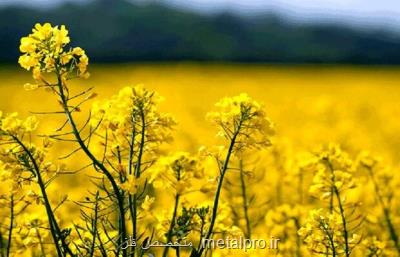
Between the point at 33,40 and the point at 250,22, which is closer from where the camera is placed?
the point at 33,40

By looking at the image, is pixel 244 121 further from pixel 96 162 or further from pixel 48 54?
pixel 48 54

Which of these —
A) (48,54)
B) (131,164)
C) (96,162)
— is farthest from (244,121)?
(48,54)

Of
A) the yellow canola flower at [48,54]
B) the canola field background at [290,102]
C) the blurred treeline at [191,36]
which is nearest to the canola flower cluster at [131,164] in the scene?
the yellow canola flower at [48,54]

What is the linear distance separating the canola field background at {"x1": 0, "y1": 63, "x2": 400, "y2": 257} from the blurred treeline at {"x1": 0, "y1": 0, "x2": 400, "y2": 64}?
14.9 m

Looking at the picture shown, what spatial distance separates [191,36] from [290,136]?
42.1m

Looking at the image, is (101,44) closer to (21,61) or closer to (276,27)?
(276,27)

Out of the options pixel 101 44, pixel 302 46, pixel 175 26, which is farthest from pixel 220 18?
pixel 101 44

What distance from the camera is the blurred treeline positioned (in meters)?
42.0

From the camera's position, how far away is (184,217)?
11.4 feet

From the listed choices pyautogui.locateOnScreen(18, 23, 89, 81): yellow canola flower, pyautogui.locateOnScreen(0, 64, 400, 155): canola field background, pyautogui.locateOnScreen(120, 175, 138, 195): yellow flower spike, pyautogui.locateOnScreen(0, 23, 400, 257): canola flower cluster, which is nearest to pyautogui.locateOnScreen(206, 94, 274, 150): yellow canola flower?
pyautogui.locateOnScreen(0, 23, 400, 257): canola flower cluster

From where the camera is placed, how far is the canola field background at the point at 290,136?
4773mm

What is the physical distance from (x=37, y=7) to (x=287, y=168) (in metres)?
53.8

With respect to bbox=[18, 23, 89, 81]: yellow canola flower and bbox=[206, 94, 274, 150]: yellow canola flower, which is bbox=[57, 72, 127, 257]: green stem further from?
bbox=[206, 94, 274, 150]: yellow canola flower

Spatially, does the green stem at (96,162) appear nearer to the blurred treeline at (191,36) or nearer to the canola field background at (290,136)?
the canola field background at (290,136)
